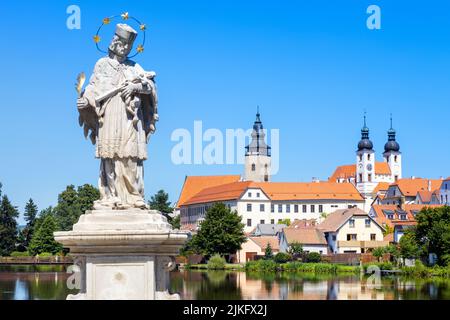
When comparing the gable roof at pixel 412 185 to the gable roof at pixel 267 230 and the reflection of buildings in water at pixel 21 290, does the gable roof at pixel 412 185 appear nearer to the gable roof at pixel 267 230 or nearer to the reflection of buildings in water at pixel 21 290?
the gable roof at pixel 267 230

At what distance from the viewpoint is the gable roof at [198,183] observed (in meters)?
191

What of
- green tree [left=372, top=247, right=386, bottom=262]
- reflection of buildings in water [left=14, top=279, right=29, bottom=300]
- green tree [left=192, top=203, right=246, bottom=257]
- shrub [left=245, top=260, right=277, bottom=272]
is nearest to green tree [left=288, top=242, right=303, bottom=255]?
green tree [left=192, top=203, right=246, bottom=257]

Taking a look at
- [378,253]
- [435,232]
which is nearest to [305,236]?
[378,253]

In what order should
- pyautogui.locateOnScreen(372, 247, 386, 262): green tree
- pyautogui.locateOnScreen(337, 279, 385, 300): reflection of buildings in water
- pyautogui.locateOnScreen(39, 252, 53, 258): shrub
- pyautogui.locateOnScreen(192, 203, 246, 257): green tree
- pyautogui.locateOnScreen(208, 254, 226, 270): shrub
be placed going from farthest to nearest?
pyautogui.locateOnScreen(192, 203, 246, 257): green tree, pyautogui.locateOnScreen(39, 252, 53, 258): shrub, pyautogui.locateOnScreen(208, 254, 226, 270): shrub, pyautogui.locateOnScreen(372, 247, 386, 262): green tree, pyautogui.locateOnScreen(337, 279, 385, 300): reflection of buildings in water

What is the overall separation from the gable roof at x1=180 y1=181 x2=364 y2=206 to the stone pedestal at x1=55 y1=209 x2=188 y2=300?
479ft

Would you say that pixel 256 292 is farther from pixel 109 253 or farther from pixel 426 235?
pixel 109 253

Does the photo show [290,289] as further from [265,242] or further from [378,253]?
[265,242]

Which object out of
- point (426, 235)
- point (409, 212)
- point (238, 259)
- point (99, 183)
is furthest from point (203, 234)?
point (99, 183)

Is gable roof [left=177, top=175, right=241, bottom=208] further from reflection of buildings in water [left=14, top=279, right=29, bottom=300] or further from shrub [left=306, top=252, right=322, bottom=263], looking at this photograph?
reflection of buildings in water [left=14, top=279, right=29, bottom=300]

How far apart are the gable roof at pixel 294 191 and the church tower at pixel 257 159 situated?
1819 centimetres

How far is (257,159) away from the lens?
186 meters

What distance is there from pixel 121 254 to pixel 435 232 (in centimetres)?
6651

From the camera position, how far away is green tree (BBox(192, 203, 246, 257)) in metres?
97.5
